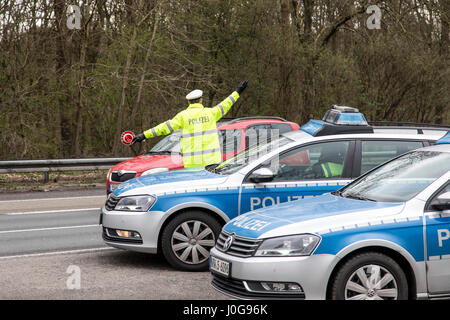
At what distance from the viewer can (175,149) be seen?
41.1 feet

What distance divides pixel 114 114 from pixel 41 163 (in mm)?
5903

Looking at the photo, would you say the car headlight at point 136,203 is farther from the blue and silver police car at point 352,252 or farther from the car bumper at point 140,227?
the blue and silver police car at point 352,252

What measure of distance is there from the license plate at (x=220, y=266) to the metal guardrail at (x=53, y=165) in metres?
11.8

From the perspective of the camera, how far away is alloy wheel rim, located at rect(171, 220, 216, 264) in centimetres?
754

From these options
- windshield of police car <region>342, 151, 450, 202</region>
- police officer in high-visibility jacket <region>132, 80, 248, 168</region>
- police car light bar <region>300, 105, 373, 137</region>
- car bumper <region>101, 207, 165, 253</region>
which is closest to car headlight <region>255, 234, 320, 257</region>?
windshield of police car <region>342, 151, 450, 202</region>

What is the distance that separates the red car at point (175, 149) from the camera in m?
11.9

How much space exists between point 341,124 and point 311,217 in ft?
8.18

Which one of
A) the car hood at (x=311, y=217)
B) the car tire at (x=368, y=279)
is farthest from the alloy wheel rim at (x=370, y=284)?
the car hood at (x=311, y=217)

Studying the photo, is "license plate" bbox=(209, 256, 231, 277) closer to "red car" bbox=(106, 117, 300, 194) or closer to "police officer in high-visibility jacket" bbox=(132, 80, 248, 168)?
"police officer in high-visibility jacket" bbox=(132, 80, 248, 168)

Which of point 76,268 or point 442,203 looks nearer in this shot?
point 442,203

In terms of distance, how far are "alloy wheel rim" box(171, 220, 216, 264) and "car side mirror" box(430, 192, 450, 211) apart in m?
2.72

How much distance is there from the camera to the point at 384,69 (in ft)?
76.6

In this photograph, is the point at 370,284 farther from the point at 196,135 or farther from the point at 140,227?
the point at 196,135

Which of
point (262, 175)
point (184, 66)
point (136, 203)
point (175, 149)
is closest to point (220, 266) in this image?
point (262, 175)
